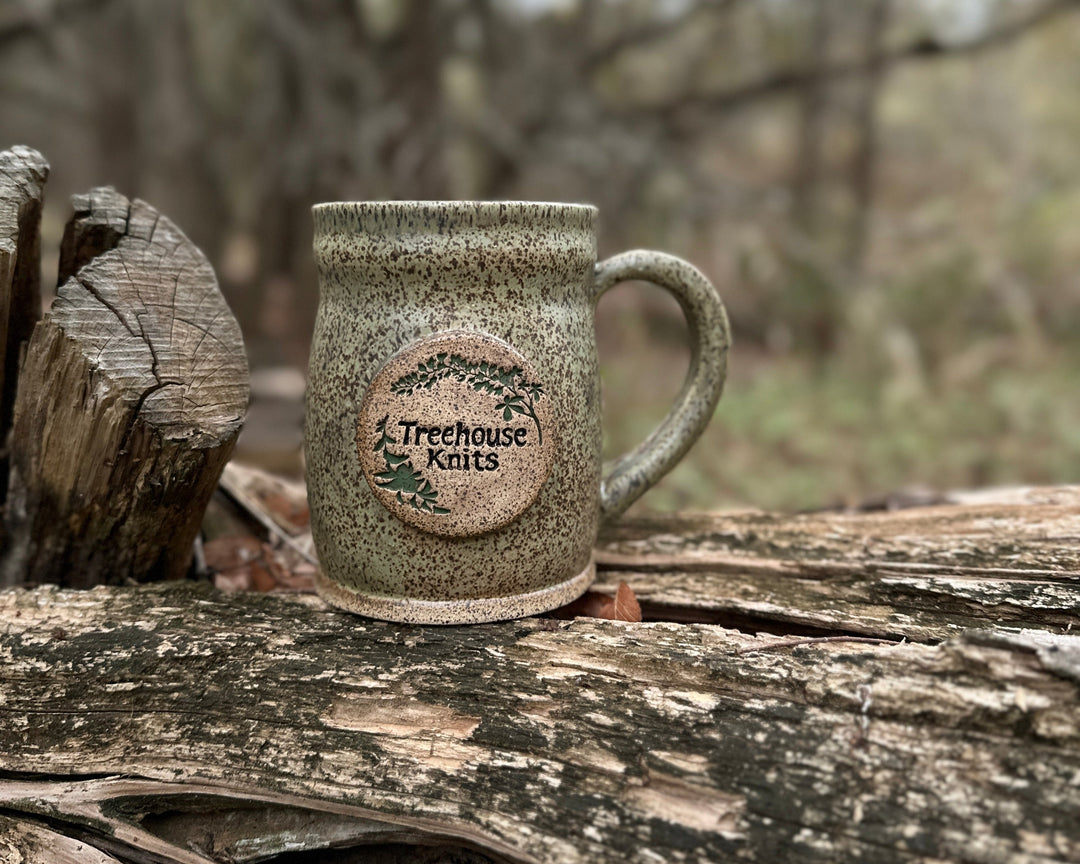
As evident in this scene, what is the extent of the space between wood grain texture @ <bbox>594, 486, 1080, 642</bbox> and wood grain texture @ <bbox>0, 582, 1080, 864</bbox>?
145 millimetres

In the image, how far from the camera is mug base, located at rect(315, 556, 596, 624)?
157 cm

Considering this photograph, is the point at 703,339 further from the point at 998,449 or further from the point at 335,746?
the point at 998,449

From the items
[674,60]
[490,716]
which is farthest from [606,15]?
[490,716]

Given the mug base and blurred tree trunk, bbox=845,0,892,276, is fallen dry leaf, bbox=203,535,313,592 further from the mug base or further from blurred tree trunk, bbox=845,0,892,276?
blurred tree trunk, bbox=845,0,892,276

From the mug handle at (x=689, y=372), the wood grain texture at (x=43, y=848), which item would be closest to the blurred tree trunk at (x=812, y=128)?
the mug handle at (x=689, y=372)

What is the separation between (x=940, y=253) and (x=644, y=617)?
18.2 feet

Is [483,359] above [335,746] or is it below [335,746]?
above

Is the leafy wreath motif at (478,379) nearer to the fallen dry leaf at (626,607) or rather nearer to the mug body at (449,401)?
the mug body at (449,401)

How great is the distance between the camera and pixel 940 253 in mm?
6289

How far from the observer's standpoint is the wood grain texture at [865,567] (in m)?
1.58

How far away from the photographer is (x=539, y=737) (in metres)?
1.33

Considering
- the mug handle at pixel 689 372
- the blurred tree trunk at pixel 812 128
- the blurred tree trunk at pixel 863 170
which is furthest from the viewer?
the blurred tree trunk at pixel 863 170

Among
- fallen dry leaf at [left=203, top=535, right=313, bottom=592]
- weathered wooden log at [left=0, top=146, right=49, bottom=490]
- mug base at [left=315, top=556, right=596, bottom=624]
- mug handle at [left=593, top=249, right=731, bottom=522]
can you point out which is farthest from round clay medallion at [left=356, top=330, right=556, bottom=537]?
weathered wooden log at [left=0, top=146, right=49, bottom=490]

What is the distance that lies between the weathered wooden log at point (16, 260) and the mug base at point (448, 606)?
2.62 ft
